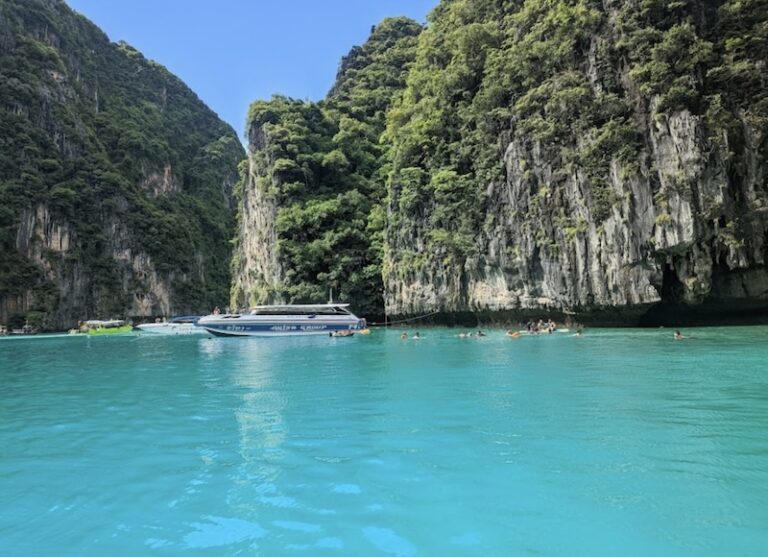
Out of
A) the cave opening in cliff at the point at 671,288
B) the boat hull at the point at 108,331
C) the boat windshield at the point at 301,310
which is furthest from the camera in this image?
the boat hull at the point at 108,331

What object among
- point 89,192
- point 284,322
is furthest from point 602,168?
point 89,192

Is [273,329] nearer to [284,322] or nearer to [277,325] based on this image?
[277,325]

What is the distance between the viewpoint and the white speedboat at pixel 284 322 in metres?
38.5

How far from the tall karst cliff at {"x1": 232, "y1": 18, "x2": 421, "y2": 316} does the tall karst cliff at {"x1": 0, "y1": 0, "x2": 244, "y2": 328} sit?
21397mm

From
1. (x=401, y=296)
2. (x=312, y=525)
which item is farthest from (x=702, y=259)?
(x=312, y=525)

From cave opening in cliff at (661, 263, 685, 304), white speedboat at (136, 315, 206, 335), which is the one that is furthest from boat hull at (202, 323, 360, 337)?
cave opening in cliff at (661, 263, 685, 304)

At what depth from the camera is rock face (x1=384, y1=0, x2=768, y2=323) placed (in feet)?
87.5

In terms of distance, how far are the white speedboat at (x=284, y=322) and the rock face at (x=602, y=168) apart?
21.0 ft

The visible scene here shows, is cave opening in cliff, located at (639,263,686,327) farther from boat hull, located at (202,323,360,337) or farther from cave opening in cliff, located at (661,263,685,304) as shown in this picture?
boat hull, located at (202,323,360,337)

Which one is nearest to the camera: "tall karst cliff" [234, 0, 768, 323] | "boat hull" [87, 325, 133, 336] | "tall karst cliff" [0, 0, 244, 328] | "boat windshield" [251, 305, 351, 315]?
"tall karst cliff" [234, 0, 768, 323]

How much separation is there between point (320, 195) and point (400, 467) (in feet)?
154

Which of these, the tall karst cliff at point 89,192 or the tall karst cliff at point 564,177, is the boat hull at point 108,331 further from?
the tall karst cliff at point 564,177

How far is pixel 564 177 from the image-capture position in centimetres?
3170

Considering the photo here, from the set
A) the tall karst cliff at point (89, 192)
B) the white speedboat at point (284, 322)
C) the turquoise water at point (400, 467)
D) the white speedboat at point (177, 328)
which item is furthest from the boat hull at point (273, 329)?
the tall karst cliff at point (89, 192)
